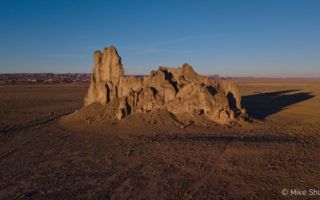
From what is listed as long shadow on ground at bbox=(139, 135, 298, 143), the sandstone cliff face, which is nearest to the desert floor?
long shadow on ground at bbox=(139, 135, 298, 143)

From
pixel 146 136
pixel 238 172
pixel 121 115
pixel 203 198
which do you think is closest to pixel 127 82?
pixel 121 115

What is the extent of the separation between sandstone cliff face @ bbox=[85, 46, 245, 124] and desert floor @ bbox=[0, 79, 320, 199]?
5.71ft

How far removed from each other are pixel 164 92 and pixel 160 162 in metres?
10.2

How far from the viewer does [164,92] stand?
23.0 metres

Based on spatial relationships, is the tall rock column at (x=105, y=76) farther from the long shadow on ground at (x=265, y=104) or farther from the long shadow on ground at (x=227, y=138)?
the long shadow on ground at (x=265, y=104)

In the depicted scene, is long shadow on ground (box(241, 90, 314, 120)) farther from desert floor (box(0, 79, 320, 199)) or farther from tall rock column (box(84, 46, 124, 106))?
tall rock column (box(84, 46, 124, 106))

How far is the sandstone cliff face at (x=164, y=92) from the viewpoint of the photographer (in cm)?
2162

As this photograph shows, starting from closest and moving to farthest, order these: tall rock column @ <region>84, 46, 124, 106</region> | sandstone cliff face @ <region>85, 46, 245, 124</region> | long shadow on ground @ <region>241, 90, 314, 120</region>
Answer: sandstone cliff face @ <region>85, 46, 245, 124</region> → tall rock column @ <region>84, 46, 124, 106</region> → long shadow on ground @ <region>241, 90, 314, 120</region>

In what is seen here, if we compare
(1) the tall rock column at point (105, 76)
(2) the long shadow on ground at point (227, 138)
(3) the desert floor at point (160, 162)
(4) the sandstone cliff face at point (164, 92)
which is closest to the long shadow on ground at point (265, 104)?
(4) the sandstone cliff face at point (164, 92)

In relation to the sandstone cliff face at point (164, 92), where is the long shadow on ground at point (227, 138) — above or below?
below

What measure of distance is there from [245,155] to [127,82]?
44.8 ft

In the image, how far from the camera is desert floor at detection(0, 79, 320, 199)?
10.5 meters

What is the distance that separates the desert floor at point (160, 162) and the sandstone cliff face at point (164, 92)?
68.5 inches

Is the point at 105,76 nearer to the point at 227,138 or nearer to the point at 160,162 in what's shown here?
the point at 227,138
